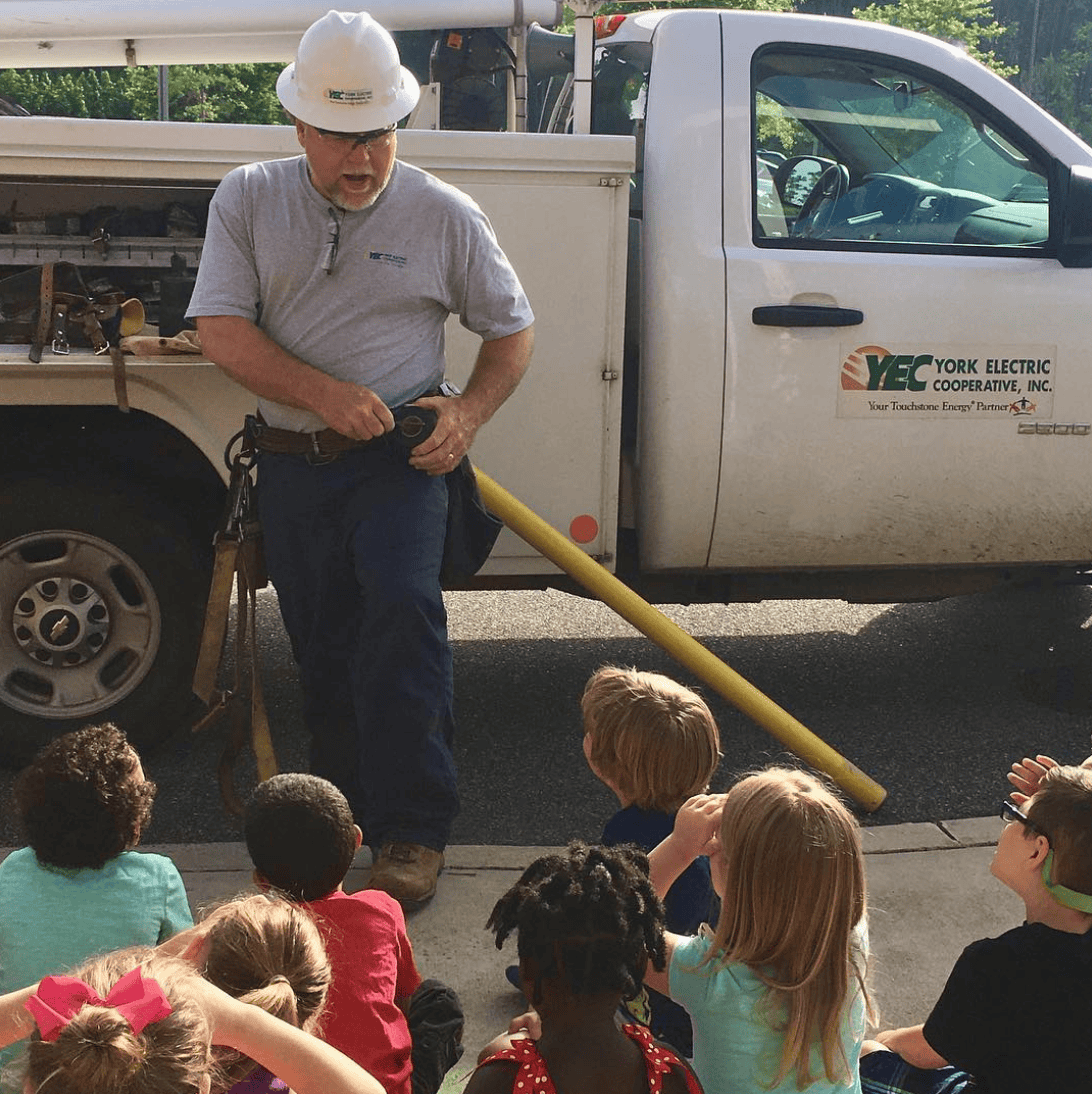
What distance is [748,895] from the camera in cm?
229

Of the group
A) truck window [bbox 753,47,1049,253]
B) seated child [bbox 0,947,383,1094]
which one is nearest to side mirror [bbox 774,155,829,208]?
truck window [bbox 753,47,1049,253]

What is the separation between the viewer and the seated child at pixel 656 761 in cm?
284

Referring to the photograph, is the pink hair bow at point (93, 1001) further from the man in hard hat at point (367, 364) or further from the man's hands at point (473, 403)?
the man's hands at point (473, 403)

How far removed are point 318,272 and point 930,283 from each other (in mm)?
1820

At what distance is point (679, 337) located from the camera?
14.6 ft

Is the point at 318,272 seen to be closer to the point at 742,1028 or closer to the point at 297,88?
the point at 297,88

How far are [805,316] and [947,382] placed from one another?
464mm

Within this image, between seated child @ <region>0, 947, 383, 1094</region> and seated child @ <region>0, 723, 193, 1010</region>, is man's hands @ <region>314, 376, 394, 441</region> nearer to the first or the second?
seated child @ <region>0, 723, 193, 1010</region>

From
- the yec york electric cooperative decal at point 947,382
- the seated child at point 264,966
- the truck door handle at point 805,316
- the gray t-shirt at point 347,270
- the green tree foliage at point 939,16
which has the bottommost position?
the seated child at point 264,966

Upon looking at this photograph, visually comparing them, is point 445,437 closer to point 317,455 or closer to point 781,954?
point 317,455

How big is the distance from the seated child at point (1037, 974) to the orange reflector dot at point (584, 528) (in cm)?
217

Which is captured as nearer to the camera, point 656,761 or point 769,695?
point 656,761

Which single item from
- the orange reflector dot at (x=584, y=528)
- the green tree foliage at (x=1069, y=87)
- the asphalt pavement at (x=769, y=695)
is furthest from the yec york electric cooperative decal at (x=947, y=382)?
the green tree foliage at (x=1069, y=87)

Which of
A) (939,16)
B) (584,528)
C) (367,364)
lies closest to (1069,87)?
(939,16)
